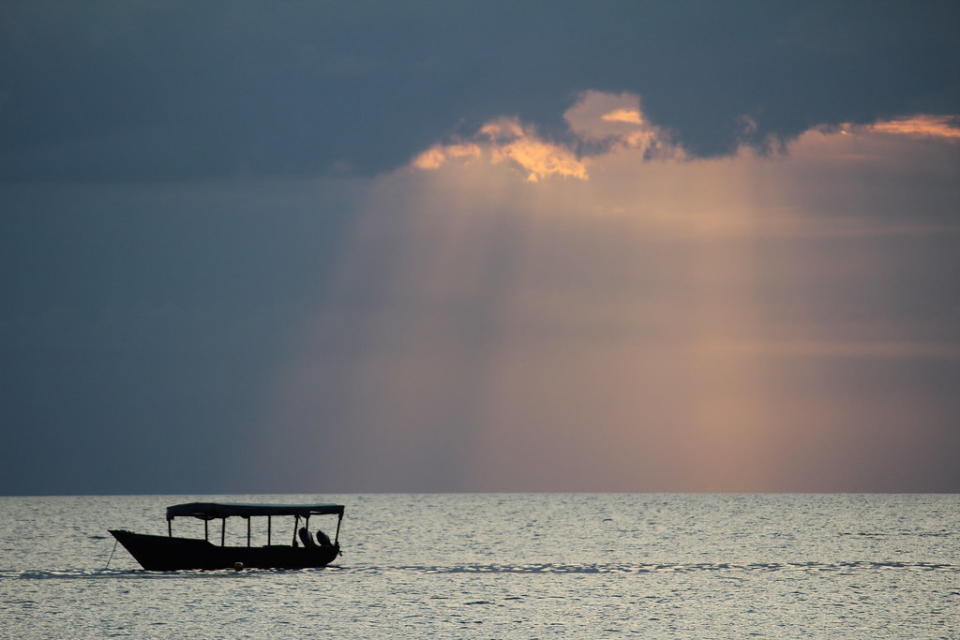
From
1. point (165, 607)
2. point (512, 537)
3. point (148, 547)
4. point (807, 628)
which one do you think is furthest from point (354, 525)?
point (807, 628)

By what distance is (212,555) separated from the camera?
5581cm

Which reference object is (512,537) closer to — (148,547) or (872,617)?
(148,547)

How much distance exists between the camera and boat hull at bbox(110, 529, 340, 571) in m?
55.7

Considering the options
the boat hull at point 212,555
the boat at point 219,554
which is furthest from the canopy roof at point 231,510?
the boat hull at point 212,555

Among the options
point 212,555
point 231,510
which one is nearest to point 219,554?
point 212,555

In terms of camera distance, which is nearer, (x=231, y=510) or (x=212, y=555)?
(x=231, y=510)

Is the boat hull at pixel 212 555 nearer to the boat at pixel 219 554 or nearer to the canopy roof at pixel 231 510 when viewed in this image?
the boat at pixel 219 554

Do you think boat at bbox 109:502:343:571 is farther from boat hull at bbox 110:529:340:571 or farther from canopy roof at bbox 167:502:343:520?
canopy roof at bbox 167:502:343:520

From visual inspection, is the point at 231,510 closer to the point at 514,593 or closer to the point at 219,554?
the point at 219,554

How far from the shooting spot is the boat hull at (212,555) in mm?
55656

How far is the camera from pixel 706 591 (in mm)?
52875

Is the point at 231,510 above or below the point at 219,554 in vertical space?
above

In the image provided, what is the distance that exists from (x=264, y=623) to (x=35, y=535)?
262 ft

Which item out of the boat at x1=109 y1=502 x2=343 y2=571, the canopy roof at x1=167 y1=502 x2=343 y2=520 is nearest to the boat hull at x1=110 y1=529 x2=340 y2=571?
the boat at x1=109 y1=502 x2=343 y2=571
